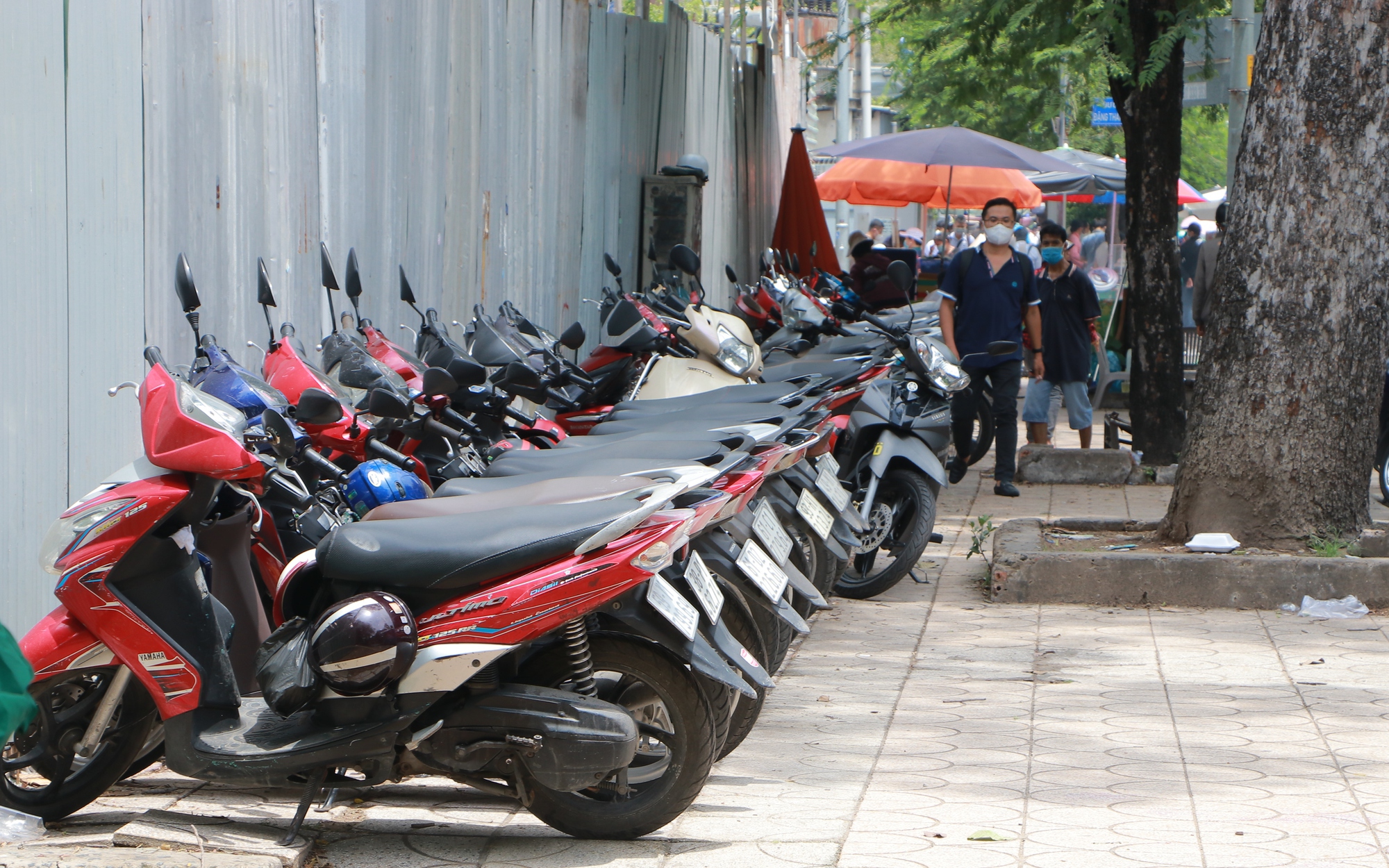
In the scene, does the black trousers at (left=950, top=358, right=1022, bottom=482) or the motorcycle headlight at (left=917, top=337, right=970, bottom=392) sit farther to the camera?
the black trousers at (left=950, top=358, right=1022, bottom=482)

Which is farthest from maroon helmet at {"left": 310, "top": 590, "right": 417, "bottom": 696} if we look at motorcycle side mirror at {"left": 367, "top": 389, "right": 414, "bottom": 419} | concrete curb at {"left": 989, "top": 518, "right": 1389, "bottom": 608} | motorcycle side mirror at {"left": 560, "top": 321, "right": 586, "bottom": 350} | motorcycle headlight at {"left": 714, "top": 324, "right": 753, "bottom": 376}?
concrete curb at {"left": 989, "top": 518, "right": 1389, "bottom": 608}

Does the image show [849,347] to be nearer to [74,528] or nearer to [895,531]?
[895,531]

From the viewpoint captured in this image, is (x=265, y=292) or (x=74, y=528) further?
(x=265, y=292)

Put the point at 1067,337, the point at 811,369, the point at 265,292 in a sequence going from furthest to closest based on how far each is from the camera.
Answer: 1. the point at 1067,337
2. the point at 811,369
3. the point at 265,292

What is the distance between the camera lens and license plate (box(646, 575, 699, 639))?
3785 mm

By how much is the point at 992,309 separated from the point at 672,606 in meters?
6.62

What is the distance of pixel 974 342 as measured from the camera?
33.1ft

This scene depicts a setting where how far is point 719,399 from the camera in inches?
217

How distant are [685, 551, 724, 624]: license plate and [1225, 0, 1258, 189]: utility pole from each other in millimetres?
7292

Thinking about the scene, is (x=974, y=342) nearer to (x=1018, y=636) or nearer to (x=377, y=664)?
(x=1018, y=636)

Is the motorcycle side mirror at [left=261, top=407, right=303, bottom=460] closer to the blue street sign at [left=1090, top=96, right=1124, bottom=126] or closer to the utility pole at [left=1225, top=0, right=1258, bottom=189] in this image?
the utility pole at [left=1225, top=0, right=1258, bottom=189]

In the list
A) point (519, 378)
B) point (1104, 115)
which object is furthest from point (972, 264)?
point (1104, 115)

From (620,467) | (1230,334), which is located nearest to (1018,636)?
(1230,334)

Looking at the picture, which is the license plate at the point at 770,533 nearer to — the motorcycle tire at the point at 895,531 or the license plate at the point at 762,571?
the license plate at the point at 762,571
